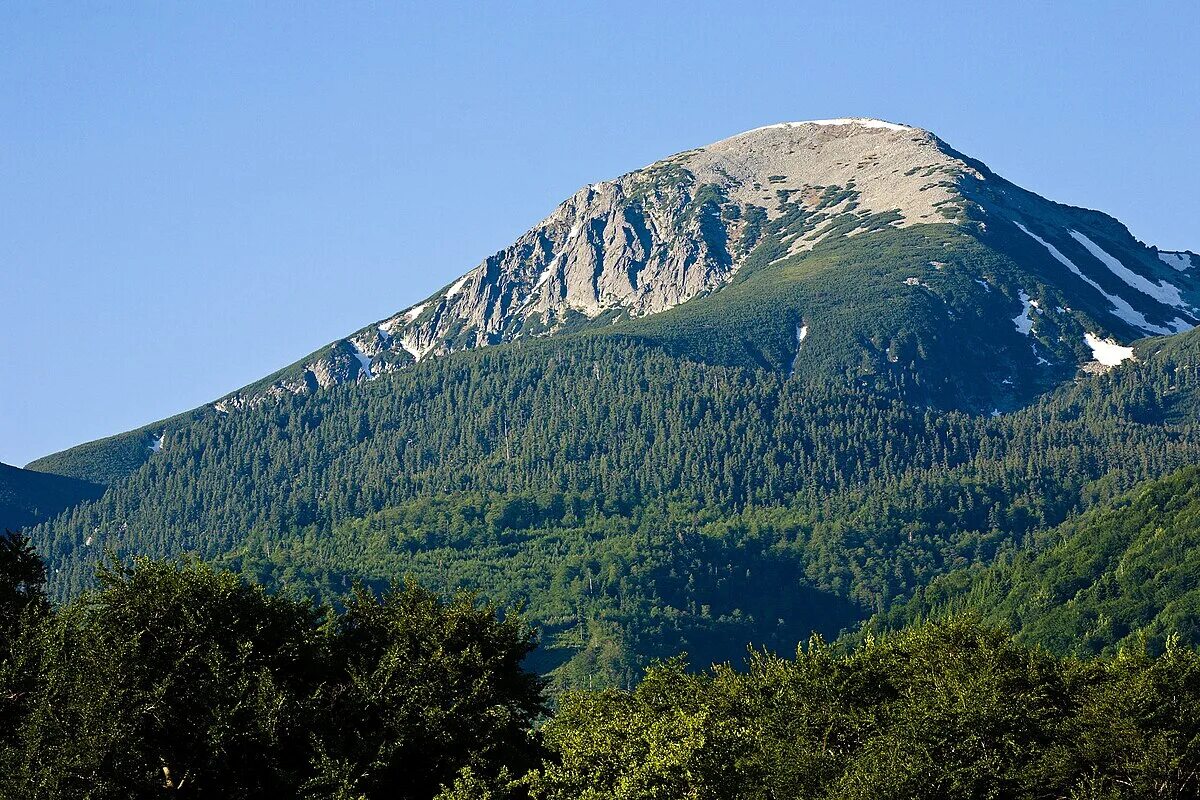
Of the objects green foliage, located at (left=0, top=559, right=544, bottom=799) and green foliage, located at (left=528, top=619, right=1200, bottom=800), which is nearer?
green foliage, located at (left=0, top=559, right=544, bottom=799)

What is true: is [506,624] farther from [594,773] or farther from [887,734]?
[887,734]

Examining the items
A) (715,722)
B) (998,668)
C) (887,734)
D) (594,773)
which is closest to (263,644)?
(594,773)

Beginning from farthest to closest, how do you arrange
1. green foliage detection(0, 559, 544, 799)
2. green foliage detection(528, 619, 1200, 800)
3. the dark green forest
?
1. green foliage detection(528, 619, 1200, 800)
2. the dark green forest
3. green foliage detection(0, 559, 544, 799)

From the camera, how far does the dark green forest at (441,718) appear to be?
246 feet

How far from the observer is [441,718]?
271 ft

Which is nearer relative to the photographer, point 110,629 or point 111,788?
point 111,788

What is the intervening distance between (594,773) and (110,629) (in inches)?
908

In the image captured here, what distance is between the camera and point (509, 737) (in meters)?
85.1

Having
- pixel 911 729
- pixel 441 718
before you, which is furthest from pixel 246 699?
pixel 911 729

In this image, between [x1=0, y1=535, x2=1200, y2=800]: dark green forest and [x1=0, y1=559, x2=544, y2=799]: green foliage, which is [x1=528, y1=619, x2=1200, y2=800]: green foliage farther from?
[x1=0, y1=559, x2=544, y2=799]: green foliage

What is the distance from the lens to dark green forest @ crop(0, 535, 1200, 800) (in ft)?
→ 246

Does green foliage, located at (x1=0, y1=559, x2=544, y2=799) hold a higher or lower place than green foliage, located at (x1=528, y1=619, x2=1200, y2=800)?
higher

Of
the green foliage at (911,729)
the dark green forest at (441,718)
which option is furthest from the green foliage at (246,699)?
the green foliage at (911,729)

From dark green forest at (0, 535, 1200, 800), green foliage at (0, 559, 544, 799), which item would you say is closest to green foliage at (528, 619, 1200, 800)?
dark green forest at (0, 535, 1200, 800)
